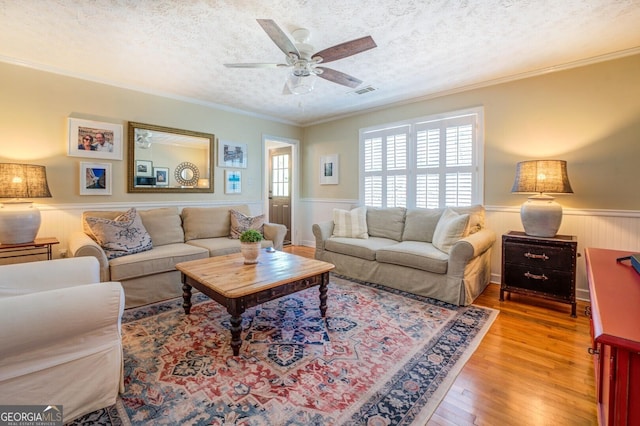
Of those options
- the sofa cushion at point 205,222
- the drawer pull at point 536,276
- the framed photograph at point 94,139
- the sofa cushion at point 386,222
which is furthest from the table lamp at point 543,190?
the framed photograph at point 94,139

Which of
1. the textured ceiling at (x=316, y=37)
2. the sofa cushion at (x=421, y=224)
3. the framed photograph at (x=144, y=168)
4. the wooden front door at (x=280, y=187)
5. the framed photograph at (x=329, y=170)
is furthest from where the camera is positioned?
the wooden front door at (x=280, y=187)

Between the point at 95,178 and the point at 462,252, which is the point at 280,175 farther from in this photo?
the point at 462,252

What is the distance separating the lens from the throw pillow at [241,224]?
3990 millimetres

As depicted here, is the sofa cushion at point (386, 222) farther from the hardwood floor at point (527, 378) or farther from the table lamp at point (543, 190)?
the hardwood floor at point (527, 378)

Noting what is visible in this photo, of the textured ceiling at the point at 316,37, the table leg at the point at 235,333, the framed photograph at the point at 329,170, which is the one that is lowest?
the table leg at the point at 235,333

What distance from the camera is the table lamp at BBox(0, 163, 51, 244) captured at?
260 centimetres

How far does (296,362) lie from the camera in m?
1.92

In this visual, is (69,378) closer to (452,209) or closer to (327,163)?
(452,209)

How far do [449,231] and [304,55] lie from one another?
2.29 metres

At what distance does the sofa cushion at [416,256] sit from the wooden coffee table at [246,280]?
1001mm

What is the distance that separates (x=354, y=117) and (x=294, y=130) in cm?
134

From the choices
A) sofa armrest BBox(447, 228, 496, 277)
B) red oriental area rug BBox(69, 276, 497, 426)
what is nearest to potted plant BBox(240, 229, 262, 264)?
red oriental area rug BBox(69, 276, 497, 426)

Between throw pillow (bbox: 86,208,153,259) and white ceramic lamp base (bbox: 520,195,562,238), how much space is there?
13.4 feet

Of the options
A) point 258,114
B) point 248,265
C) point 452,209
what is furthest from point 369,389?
point 258,114
